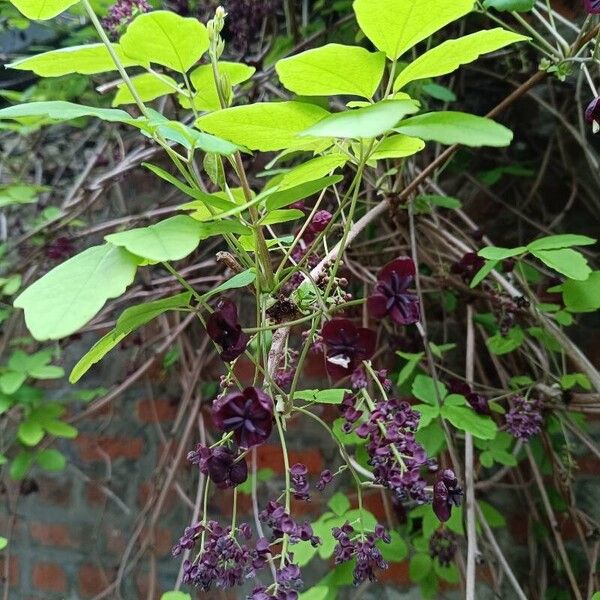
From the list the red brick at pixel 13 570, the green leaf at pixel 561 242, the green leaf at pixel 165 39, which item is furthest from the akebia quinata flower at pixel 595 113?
the red brick at pixel 13 570

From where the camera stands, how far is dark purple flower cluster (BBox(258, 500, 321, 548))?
0.43 m

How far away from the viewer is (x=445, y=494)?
0.48 metres

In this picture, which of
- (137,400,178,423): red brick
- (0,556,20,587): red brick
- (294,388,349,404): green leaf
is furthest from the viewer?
(0,556,20,587): red brick

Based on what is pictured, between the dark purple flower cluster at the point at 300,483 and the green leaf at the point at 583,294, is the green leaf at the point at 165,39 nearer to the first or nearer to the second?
the dark purple flower cluster at the point at 300,483

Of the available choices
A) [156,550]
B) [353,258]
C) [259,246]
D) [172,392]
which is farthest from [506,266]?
[156,550]

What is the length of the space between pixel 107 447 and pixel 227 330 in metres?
1.28

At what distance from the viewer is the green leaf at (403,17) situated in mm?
366

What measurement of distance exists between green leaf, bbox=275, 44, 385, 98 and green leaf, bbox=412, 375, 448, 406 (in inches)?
18.3

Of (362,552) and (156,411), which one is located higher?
(362,552)

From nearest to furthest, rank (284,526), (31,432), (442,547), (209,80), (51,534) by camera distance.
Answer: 1. (284,526)
2. (209,80)
3. (442,547)
4. (31,432)
5. (51,534)

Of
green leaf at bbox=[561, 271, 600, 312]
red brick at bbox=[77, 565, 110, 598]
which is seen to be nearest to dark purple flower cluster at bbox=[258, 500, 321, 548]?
green leaf at bbox=[561, 271, 600, 312]

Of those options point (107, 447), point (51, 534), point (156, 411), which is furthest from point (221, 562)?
point (51, 534)

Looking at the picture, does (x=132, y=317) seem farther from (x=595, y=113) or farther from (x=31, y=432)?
(x=31, y=432)

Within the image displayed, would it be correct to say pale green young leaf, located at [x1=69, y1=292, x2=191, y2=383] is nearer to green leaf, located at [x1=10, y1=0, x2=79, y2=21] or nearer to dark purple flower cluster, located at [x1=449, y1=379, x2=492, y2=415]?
green leaf, located at [x1=10, y1=0, x2=79, y2=21]
